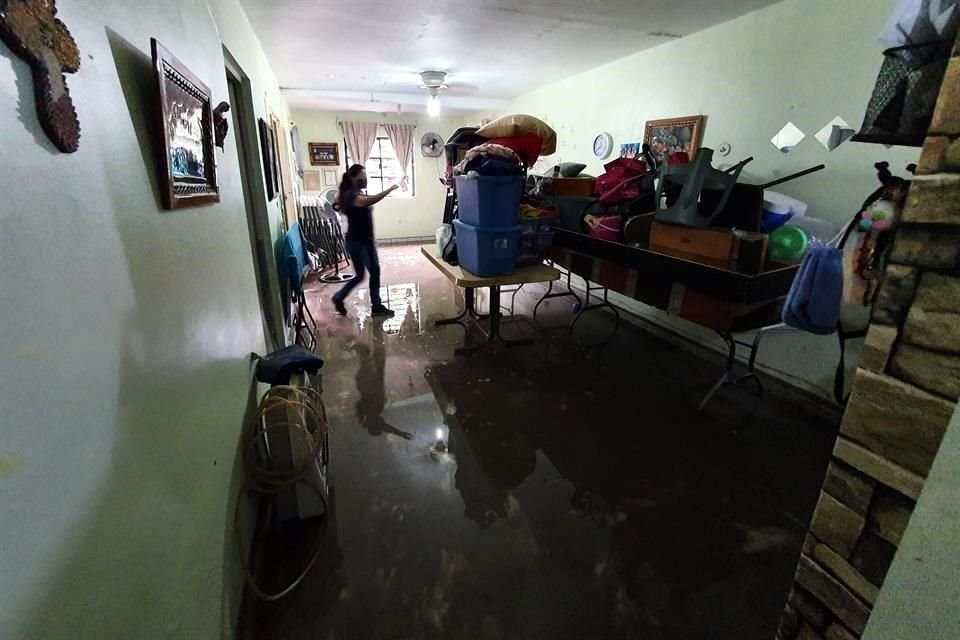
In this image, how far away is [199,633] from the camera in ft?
3.44

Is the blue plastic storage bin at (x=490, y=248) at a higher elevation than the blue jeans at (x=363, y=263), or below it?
higher

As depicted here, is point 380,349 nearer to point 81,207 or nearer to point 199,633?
point 199,633

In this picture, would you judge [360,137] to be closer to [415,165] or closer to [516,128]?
[415,165]

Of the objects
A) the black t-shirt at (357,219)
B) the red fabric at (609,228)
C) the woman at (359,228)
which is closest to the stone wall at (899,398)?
the red fabric at (609,228)

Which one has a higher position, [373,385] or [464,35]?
[464,35]

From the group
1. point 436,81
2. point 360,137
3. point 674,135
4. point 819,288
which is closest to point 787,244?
point 819,288

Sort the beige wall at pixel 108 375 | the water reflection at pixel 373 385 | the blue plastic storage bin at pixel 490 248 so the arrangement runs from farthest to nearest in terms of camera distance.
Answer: the blue plastic storage bin at pixel 490 248 → the water reflection at pixel 373 385 → the beige wall at pixel 108 375

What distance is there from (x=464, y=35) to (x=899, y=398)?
3890 millimetres

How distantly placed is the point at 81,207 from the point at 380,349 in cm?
290

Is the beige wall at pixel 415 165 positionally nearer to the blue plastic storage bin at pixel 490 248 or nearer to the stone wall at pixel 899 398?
the blue plastic storage bin at pixel 490 248

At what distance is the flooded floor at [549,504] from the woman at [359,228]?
1.06 metres

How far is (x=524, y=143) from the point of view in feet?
10.4

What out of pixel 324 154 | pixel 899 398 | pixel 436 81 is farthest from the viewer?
pixel 324 154

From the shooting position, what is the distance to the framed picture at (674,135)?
11.1 ft
